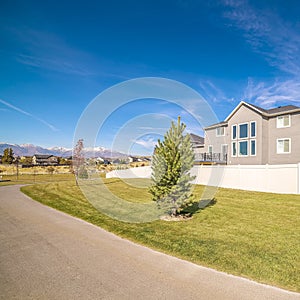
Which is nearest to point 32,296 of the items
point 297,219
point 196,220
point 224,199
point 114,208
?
point 196,220

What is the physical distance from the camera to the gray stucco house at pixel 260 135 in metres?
20.1

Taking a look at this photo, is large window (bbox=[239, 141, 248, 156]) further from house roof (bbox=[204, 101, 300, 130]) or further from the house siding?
house roof (bbox=[204, 101, 300, 130])

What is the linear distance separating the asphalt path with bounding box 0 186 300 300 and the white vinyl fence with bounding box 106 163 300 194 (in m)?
9.74

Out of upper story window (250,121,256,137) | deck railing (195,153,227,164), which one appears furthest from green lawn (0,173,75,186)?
upper story window (250,121,256,137)

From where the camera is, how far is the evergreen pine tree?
863cm

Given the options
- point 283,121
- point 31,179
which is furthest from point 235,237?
point 31,179

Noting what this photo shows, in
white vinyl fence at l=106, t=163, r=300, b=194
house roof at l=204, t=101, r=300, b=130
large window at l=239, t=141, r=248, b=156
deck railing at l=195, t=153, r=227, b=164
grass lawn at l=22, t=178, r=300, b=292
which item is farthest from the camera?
deck railing at l=195, t=153, r=227, b=164

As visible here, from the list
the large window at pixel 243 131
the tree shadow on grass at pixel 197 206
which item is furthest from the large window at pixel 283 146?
the tree shadow on grass at pixel 197 206

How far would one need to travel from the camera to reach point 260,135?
70.6ft

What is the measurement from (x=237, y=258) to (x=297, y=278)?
3.75ft

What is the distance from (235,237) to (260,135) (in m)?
17.5

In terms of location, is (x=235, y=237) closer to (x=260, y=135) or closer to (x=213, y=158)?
(x=260, y=135)

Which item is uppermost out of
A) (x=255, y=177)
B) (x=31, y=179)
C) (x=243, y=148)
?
(x=243, y=148)

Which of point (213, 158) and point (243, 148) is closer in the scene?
point (243, 148)
